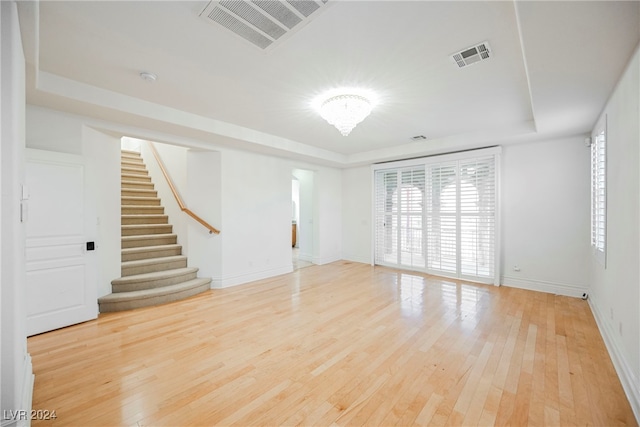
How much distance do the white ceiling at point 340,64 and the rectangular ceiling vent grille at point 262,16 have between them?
71 mm

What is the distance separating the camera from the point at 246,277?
16.4 feet

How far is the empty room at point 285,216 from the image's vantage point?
1764mm

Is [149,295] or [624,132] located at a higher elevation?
[624,132]

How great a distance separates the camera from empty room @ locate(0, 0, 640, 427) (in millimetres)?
1764

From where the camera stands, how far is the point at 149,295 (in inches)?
148

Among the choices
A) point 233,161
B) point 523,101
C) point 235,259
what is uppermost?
point 523,101

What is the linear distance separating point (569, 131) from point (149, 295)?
21.2ft

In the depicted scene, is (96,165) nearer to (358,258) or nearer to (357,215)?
(357,215)

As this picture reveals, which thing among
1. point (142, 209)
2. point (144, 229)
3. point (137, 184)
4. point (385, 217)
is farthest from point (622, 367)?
point (137, 184)

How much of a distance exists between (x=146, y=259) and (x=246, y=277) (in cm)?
168

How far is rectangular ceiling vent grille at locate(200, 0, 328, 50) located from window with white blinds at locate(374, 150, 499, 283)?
430 cm

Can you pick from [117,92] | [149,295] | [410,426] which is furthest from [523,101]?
[149,295]

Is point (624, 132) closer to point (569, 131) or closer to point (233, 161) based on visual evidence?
point (569, 131)

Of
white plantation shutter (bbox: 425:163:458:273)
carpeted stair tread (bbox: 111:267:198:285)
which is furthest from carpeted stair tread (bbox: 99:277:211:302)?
white plantation shutter (bbox: 425:163:458:273)
